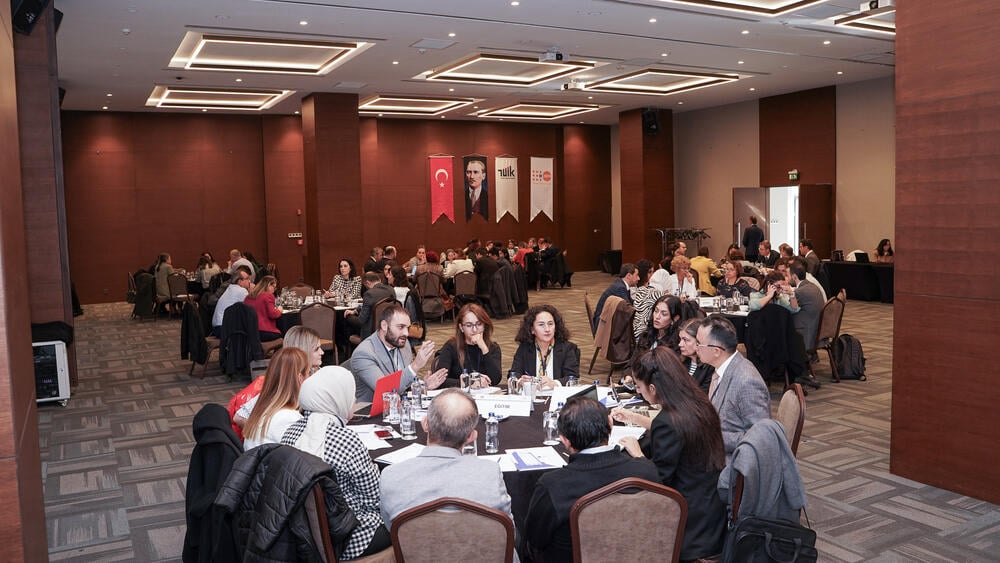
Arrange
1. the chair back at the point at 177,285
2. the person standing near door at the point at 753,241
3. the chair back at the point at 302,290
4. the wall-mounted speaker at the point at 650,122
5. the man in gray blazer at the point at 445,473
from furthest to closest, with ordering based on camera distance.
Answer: the wall-mounted speaker at the point at 650,122 → the person standing near door at the point at 753,241 → the chair back at the point at 177,285 → the chair back at the point at 302,290 → the man in gray blazer at the point at 445,473

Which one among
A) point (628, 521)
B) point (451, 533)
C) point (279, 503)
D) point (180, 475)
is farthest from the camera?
point (180, 475)

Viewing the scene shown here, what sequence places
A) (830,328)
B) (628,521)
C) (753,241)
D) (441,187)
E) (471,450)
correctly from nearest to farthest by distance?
(628,521) → (471,450) → (830,328) → (753,241) → (441,187)

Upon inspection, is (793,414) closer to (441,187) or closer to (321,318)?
(321,318)

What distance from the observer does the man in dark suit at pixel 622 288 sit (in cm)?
859

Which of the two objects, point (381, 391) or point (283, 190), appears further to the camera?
point (283, 190)

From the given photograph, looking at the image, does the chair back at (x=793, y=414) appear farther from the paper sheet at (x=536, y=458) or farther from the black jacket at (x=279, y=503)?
the black jacket at (x=279, y=503)

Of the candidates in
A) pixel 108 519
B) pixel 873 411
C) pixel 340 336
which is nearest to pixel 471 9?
pixel 340 336

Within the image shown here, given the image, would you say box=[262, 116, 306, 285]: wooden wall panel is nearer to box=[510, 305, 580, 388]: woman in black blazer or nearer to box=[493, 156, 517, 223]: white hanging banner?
box=[493, 156, 517, 223]: white hanging banner

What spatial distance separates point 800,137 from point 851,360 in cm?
998

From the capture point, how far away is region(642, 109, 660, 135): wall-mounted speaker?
60.4 ft

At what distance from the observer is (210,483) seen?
3445 millimetres

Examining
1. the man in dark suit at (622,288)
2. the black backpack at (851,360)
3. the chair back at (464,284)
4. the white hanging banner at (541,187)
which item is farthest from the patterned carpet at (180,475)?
the white hanging banner at (541,187)

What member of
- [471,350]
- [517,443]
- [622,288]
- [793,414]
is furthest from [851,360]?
[517,443]

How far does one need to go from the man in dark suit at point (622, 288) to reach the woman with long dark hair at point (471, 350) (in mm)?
3137
